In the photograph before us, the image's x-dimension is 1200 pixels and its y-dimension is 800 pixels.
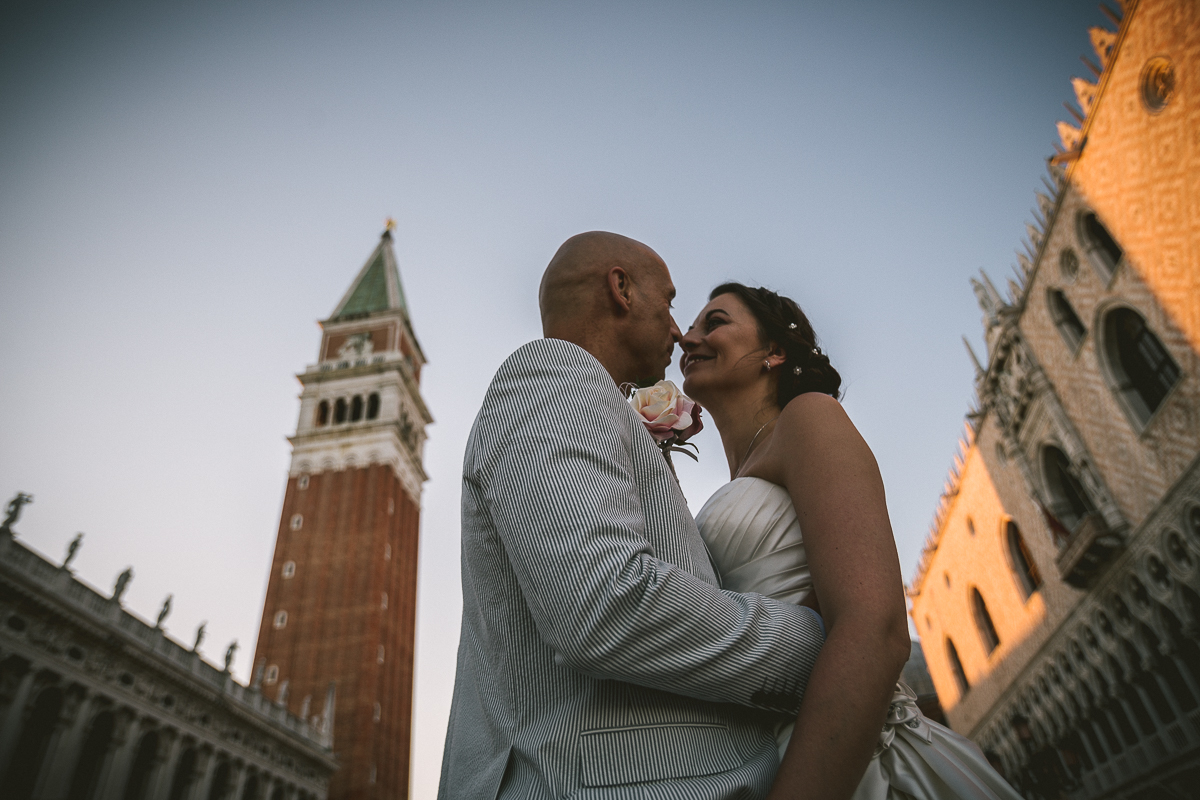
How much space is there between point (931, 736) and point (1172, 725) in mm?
17542

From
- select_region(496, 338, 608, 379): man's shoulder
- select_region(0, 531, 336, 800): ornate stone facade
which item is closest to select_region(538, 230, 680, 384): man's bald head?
select_region(496, 338, 608, 379): man's shoulder

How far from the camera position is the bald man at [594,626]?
118cm

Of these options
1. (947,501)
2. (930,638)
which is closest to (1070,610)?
(947,501)

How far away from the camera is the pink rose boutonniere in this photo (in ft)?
6.80

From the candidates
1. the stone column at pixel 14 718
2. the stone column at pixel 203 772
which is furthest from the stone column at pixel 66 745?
the stone column at pixel 203 772

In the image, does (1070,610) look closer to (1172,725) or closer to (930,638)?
(1172,725)

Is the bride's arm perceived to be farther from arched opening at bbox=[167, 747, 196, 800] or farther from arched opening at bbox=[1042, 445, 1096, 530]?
arched opening at bbox=[167, 747, 196, 800]

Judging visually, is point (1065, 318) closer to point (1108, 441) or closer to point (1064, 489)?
point (1108, 441)

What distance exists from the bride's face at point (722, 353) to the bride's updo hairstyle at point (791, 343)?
0.04 meters

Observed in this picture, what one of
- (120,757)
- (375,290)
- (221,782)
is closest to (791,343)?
(120,757)

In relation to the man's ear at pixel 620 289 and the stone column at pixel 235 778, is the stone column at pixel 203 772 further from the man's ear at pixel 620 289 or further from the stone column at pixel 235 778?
the man's ear at pixel 620 289

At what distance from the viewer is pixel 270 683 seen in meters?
31.6

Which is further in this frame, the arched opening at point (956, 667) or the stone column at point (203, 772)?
the arched opening at point (956, 667)

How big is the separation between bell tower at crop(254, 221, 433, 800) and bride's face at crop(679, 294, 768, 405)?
97.3 ft
